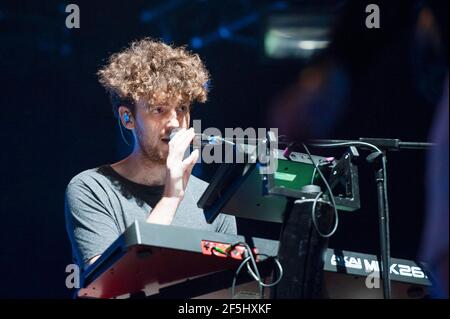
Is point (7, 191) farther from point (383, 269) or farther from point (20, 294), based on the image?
point (383, 269)

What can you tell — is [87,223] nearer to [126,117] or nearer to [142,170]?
[142,170]

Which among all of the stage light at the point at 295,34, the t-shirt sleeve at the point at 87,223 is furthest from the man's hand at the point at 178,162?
the stage light at the point at 295,34

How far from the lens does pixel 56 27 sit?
324 cm

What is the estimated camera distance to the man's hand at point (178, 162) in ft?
6.93

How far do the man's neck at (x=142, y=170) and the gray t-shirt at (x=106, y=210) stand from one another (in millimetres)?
35

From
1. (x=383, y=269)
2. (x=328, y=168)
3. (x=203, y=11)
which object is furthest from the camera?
(x=203, y=11)

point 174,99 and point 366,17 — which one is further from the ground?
point 366,17

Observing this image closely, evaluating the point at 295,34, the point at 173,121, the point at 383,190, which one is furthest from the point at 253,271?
the point at 295,34

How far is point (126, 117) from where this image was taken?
8.81ft

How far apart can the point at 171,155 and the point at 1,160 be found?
A: 4.75 ft

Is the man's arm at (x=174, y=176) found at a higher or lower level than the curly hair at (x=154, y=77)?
lower

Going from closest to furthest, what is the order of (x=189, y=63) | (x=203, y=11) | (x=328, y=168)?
(x=328, y=168) < (x=189, y=63) < (x=203, y=11)

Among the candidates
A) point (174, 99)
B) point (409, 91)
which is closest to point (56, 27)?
point (174, 99)

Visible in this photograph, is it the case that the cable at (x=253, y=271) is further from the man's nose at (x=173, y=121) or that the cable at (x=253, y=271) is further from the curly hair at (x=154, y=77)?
the curly hair at (x=154, y=77)
